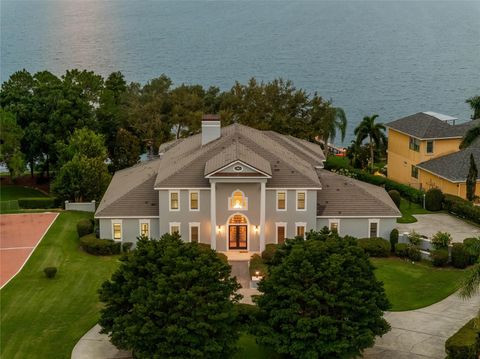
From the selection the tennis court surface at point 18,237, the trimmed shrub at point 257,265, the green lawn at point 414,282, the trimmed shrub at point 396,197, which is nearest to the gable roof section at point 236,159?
the trimmed shrub at point 257,265

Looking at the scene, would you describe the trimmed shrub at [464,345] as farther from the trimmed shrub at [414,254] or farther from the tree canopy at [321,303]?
the trimmed shrub at [414,254]

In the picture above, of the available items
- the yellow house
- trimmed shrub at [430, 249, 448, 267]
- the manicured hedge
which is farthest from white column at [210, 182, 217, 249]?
the yellow house

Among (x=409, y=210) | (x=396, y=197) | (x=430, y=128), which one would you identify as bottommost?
(x=409, y=210)

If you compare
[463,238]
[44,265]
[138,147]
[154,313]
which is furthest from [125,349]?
[138,147]

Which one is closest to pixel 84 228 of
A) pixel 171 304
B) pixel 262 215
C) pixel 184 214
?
pixel 184 214

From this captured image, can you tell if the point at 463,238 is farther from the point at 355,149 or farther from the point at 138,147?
the point at 138,147

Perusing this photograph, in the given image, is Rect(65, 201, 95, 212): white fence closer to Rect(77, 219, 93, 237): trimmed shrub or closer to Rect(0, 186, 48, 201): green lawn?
Rect(77, 219, 93, 237): trimmed shrub

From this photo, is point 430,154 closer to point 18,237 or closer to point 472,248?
point 472,248

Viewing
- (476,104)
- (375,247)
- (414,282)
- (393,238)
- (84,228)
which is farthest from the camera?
(476,104)
